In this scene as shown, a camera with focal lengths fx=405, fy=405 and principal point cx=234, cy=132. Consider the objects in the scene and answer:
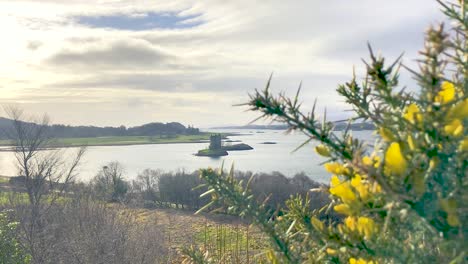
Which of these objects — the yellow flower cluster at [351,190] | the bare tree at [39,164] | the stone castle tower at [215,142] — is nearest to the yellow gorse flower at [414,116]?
the yellow flower cluster at [351,190]

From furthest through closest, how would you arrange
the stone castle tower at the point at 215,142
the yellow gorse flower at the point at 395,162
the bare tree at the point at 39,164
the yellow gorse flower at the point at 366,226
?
A: the stone castle tower at the point at 215,142
the bare tree at the point at 39,164
the yellow gorse flower at the point at 366,226
the yellow gorse flower at the point at 395,162

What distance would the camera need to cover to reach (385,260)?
65 cm

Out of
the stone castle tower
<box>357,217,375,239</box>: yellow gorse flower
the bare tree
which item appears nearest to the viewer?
<box>357,217,375,239</box>: yellow gorse flower

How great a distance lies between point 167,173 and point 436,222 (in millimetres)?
26189

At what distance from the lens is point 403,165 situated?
0.54m

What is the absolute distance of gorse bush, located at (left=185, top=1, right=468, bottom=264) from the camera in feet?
1.78

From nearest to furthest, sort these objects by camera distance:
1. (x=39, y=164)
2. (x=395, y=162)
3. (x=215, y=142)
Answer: (x=395, y=162) → (x=39, y=164) → (x=215, y=142)

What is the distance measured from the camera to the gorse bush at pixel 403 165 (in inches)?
21.3

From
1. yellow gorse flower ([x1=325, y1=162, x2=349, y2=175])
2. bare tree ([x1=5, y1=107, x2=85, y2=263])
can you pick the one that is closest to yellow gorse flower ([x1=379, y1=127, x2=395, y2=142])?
yellow gorse flower ([x1=325, y1=162, x2=349, y2=175])

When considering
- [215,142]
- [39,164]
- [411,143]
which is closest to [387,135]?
[411,143]

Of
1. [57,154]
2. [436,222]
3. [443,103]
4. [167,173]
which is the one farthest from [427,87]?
[167,173]

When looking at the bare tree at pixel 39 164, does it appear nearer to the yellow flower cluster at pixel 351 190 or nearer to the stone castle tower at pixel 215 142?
the stone castle tower at pixel 215 142

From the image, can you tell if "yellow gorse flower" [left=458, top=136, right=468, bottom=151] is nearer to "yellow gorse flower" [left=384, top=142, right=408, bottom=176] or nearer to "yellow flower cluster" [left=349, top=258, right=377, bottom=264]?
"yellow gorse flower" [left=384, top=142, right=408, bottom=176]

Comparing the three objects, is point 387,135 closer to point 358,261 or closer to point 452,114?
point 452,114
